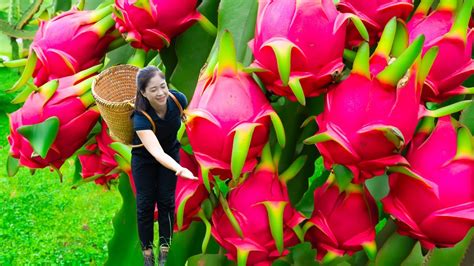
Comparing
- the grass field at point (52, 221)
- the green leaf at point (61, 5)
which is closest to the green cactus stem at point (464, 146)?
the green leaf at point (61, 5)

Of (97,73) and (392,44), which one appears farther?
(97,73)

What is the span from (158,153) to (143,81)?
0.06 metres

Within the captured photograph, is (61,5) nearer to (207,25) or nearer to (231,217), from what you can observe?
(207,25)

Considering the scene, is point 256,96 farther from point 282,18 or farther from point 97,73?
point 97,73

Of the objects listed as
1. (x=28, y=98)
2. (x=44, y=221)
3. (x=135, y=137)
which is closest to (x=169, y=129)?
(x=135, y=137)

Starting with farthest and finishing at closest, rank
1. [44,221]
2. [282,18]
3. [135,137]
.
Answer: [44,221] < [135,137] < [282,18]

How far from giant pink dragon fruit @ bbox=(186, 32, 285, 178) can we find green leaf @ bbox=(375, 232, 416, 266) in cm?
18

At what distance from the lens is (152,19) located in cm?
57

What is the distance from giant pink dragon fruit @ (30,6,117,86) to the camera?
0.62 meters

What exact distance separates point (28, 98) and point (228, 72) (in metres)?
0.21

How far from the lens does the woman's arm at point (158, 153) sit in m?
0.51

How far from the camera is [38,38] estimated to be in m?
0.64

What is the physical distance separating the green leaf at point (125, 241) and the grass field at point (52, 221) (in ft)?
3.89

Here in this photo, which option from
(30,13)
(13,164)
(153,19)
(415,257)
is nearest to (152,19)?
(153,19)
